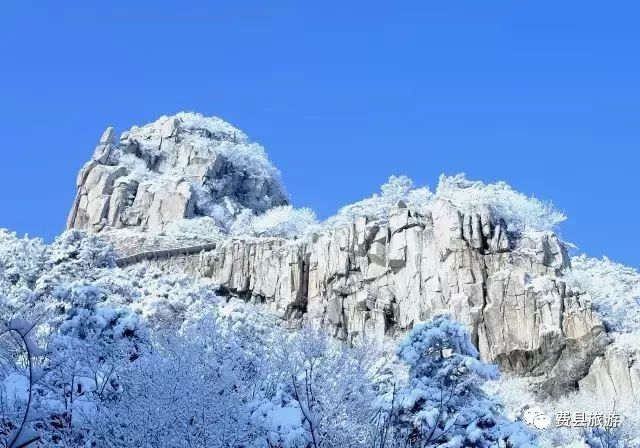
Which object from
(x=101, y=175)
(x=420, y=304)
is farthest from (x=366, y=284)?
(x=101, y=175)

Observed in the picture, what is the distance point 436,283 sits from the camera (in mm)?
49344

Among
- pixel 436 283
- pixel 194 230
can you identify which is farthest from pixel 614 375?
pixel 194 230

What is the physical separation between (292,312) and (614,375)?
59.9ft

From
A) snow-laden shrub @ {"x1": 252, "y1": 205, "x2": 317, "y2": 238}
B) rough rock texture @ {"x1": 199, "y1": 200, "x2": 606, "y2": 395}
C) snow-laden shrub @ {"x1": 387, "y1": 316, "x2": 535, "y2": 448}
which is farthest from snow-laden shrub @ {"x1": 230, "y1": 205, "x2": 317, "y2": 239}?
snow-laden shrub @ {"x1": 387, "y1": 316, "x2": 535, "y2": 448}

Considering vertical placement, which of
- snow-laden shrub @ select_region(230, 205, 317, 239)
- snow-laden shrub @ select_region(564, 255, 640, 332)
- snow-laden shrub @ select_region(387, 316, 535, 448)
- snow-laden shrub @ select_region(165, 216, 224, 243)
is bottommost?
snow-laden shrub @ select_region(387, 316, 535, 448)

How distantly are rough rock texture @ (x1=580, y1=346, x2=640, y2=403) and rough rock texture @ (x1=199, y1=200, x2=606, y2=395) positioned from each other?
560 mm

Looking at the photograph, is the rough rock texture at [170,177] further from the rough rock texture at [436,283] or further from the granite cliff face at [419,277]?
the rough rock texture at [436,283]

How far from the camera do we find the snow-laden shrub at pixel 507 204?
53.2m

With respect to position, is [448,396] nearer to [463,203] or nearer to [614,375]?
[614,375]

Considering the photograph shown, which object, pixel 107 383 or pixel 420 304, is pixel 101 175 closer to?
pixel 420 304

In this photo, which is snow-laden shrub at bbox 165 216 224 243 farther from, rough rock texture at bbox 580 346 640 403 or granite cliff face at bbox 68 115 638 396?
rough rock texture at bbox 580 346 640 403

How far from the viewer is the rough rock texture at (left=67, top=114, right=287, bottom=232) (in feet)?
211

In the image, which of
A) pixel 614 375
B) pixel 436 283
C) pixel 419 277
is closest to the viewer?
pixel 614 375

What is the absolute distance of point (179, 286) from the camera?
52.8 m
